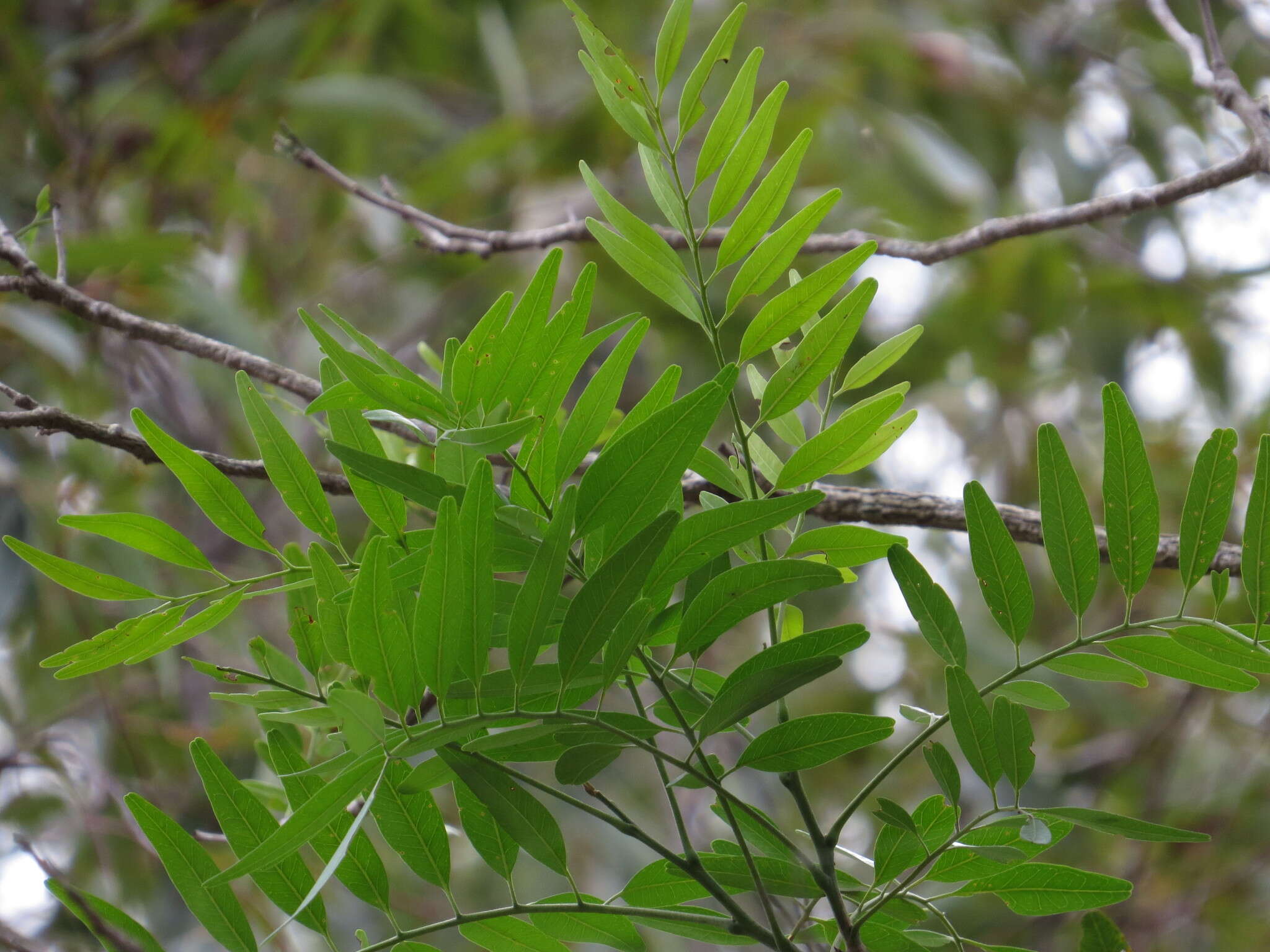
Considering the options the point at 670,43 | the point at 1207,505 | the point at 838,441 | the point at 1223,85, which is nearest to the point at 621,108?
the point at 670,43

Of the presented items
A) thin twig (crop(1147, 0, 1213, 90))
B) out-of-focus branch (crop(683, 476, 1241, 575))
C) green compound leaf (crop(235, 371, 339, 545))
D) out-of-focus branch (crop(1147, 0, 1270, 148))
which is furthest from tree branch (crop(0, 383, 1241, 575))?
thin twig (crop(1147, 0, 1213, 90))

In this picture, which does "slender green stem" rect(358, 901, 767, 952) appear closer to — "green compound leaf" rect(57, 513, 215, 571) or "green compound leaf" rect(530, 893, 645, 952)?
"green compound leaf" rect(530, 893, 645, 952)

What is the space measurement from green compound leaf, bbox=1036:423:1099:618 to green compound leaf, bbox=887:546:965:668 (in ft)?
0.13

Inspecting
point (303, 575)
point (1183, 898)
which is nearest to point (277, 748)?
point (303, 575)

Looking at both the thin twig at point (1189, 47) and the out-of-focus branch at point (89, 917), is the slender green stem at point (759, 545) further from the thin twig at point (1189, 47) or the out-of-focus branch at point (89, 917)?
the thin twig at point (1189, 47)

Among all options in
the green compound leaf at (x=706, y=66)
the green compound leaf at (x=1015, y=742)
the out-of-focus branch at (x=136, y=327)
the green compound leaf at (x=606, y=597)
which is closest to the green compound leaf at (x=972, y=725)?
the green compound leaf at (x=1015, y=742)

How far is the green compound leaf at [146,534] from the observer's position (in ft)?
1.16

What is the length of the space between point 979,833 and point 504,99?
2188mm

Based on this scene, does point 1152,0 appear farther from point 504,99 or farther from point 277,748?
point 504,99

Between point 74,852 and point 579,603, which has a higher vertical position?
point 579,603

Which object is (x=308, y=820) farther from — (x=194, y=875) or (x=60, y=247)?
(x=60, y=247)

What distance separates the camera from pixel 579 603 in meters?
0.30

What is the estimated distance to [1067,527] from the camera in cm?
36

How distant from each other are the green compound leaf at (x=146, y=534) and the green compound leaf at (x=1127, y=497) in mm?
313
